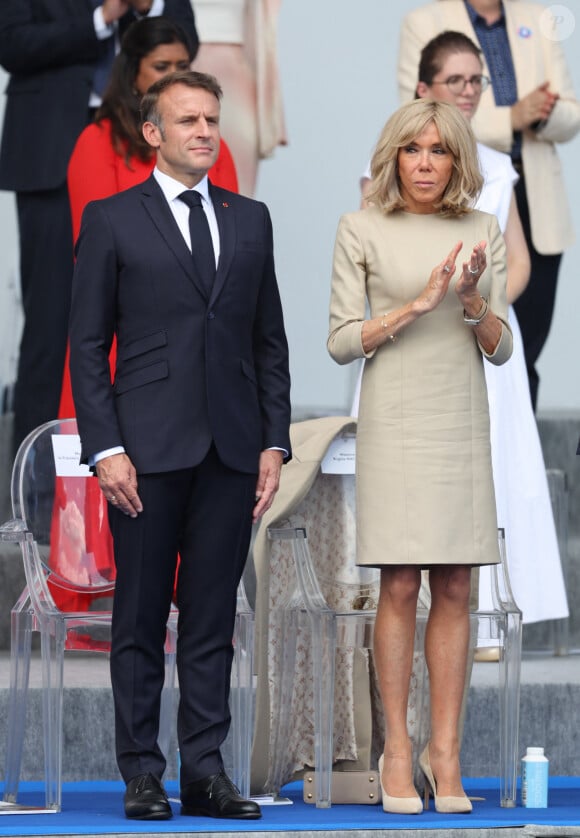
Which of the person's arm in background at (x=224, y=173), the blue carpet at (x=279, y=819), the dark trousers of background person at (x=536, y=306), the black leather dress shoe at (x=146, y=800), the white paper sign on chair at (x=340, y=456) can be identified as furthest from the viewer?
the dark trousers of background person at (x=536, y=306)

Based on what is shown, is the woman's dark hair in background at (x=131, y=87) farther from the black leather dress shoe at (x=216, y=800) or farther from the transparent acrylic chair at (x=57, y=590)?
the black leather dress shoe at (x=216, y=800)

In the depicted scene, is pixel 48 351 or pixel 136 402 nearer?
pixel 136 402

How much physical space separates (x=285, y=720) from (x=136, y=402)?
3.03ft

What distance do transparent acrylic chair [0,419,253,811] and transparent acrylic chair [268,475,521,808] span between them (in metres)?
0.14

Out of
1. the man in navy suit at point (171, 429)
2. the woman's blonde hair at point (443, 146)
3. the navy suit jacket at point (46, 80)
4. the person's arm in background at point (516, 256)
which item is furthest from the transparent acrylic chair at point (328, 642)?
the navy suit jacket at point (46, 80)

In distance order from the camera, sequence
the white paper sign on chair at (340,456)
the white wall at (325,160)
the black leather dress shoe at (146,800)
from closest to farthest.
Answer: the black leather dress shoe at (146,800), the white paper sign on chair at (340,456), the white wall at (325,160)

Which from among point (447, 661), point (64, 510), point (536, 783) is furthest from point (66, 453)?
point (536, 783)

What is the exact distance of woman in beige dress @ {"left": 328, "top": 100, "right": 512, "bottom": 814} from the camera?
381 cm

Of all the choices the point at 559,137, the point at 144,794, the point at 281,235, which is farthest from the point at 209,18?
the point at 144,794

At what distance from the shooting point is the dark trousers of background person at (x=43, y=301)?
230 inches

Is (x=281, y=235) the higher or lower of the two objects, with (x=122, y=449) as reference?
higher

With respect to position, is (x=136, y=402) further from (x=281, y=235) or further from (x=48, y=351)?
(x=281, y=235)

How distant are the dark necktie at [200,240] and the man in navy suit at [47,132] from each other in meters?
1.98

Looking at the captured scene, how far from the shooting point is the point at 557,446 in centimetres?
633
